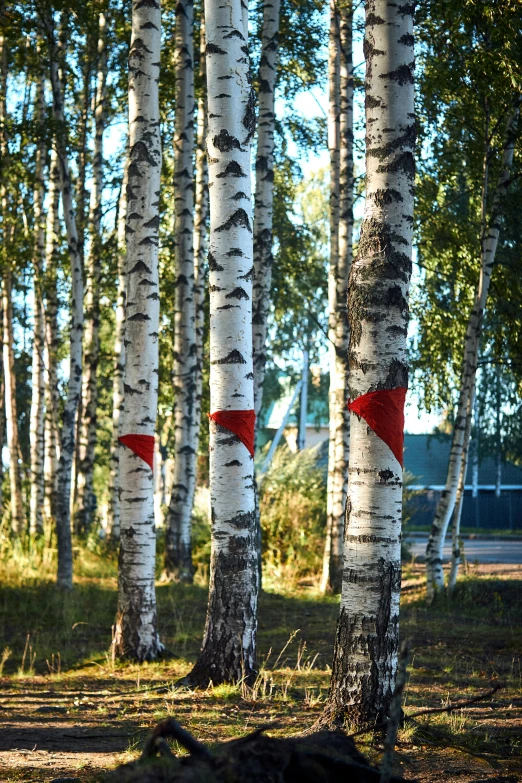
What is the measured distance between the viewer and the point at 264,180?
10.4 metres

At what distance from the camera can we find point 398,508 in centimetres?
442

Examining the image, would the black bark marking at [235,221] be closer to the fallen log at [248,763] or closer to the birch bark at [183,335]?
the fallen log at [248,763]

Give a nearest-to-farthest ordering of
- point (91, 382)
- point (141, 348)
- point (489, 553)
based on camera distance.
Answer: point (141, 348)
point (91, 382)
point (489, 553)

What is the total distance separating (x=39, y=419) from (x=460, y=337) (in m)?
7.76

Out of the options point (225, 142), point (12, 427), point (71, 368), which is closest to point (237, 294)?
point (225, 142)

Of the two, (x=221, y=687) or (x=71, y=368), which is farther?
(x=71, y=368)

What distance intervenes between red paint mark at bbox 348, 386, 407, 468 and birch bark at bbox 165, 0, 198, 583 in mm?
7757

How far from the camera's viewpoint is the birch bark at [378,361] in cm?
436

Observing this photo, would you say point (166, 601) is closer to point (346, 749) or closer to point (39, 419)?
point (39, 419)

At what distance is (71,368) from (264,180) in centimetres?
356

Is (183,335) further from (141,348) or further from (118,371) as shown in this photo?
(141,348)

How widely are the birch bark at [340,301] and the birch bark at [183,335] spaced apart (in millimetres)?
2131

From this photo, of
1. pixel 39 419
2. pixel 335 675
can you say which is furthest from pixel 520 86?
pixel 39 419

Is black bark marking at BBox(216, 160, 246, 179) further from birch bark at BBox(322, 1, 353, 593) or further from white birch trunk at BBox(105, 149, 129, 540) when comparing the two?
white birch trunk at BBox(105, 149, 129, 540)
